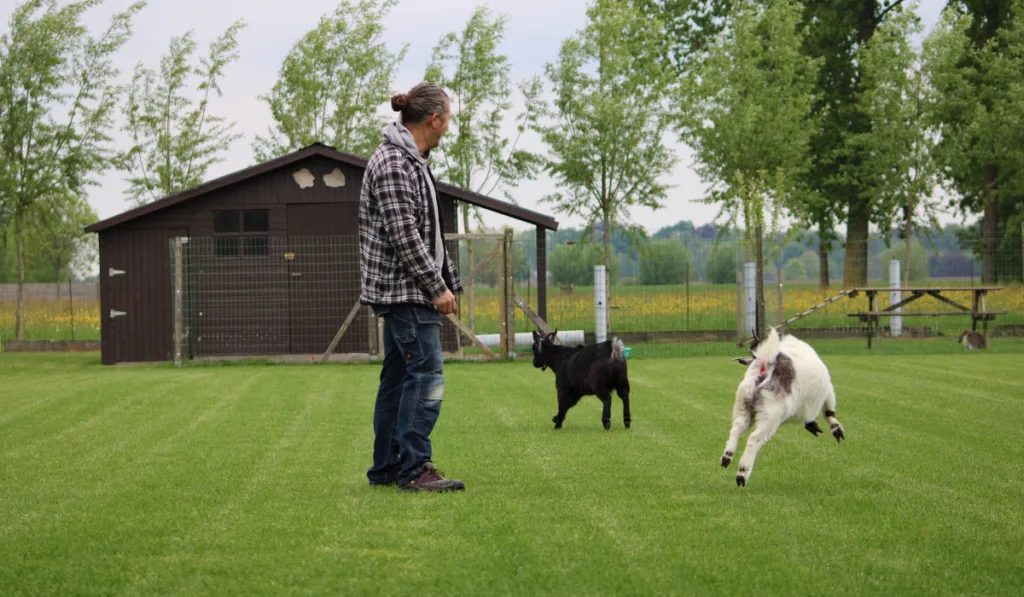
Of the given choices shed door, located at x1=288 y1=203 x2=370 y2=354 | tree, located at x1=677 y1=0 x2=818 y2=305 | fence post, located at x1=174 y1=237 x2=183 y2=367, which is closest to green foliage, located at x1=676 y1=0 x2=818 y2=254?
tree, located at x1=677 y1=0 x2=818 y2=305

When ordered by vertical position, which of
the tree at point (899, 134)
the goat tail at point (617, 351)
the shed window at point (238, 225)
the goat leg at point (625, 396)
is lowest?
the goat leg at point (625, 396)

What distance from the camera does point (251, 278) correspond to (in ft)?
65.6

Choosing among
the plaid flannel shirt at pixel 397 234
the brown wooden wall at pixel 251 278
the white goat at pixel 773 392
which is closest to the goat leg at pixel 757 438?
the white goat at pixel 773 392

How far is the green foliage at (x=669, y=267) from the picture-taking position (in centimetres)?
2247

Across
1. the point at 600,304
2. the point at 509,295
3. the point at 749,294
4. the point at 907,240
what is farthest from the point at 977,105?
the point at 509,295

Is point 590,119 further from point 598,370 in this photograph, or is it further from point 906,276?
point 598,370

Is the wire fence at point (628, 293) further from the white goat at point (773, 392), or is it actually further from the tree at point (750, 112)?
the white goat at point (773, 392)

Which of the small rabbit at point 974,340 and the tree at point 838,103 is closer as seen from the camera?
the small rabbit at point 974,340

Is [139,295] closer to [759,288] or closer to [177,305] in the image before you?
[177,305]

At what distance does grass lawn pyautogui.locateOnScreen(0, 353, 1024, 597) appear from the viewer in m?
4.27

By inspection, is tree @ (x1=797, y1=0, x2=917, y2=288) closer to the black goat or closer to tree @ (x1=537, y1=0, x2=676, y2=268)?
tree @ (x1=537, y1=0, x2=676, y2=268)

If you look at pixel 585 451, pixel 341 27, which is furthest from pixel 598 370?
pixel 341 27

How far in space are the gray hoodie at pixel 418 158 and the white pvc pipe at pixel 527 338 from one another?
507 inches

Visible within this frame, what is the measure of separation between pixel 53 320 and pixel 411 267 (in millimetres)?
26056
